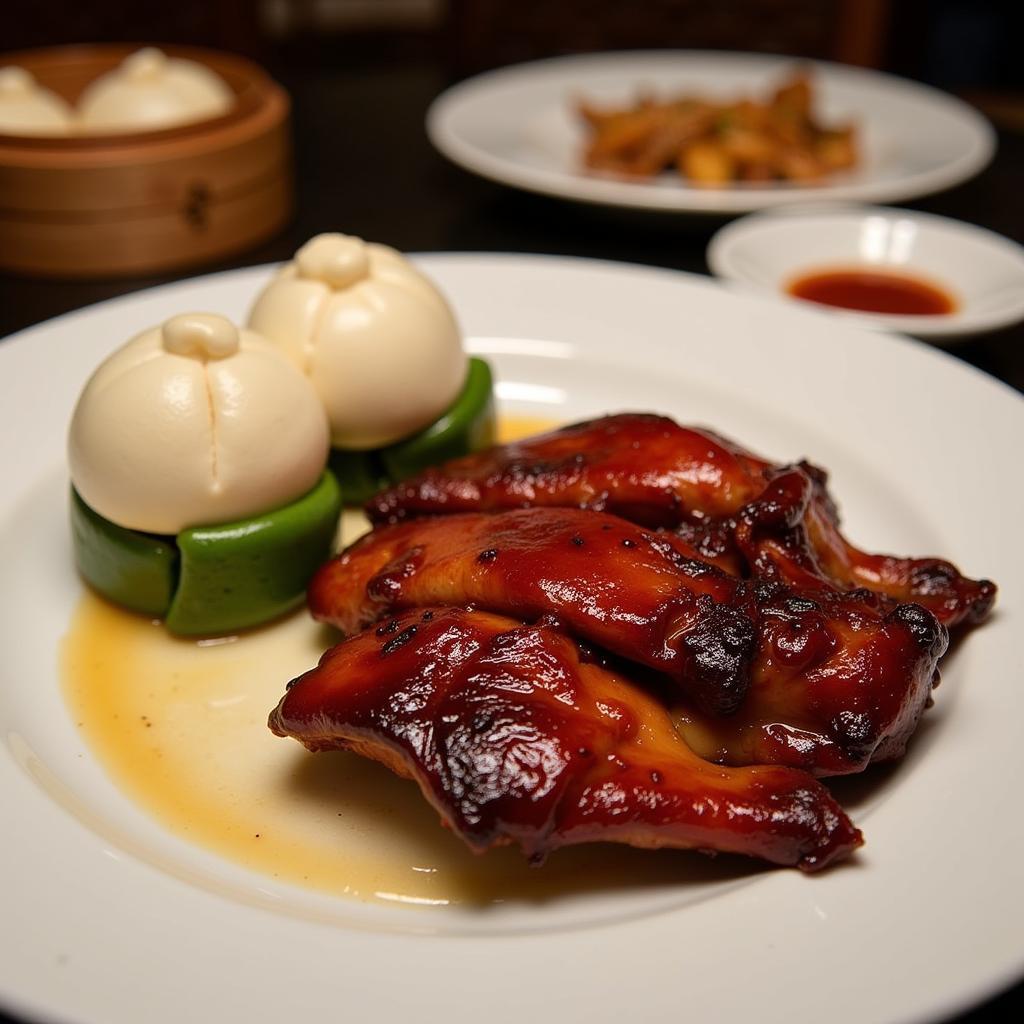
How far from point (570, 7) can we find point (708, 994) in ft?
22.2

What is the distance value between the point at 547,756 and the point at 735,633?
1.09ft

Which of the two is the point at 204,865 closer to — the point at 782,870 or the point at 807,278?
the point at 782,870

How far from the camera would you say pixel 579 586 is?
68.0 inches

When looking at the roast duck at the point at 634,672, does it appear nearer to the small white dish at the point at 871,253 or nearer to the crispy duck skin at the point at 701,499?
the crispy duck skin at the point at 701,499

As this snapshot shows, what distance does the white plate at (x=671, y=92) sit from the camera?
158 inches

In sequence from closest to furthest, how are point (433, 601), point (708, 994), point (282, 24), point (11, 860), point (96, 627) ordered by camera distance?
1. point (708, 994)
2. point (11, 860)
3. point (433, 601)
4. point (96, 627)
5. point (282, 24)

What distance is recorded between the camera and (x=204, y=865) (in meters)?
1.74

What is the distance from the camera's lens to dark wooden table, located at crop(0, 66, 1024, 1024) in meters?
3.76

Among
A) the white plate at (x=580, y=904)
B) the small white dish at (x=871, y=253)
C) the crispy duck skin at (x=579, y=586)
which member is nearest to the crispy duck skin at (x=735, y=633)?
the crispy duck skin at (x=579, y=586)

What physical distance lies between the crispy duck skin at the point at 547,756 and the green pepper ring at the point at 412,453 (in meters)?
0.94

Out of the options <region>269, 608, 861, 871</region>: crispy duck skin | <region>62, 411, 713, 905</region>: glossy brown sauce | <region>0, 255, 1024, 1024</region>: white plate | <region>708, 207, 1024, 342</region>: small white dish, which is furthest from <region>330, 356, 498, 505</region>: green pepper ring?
<region>708, 207, 1024, 342</region>: small white dish

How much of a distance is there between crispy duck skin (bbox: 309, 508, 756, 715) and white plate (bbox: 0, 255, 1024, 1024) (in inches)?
12.5

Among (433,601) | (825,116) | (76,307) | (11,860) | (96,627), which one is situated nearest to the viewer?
(11,860)

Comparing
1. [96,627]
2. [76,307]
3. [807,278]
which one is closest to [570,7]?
[807,278]
